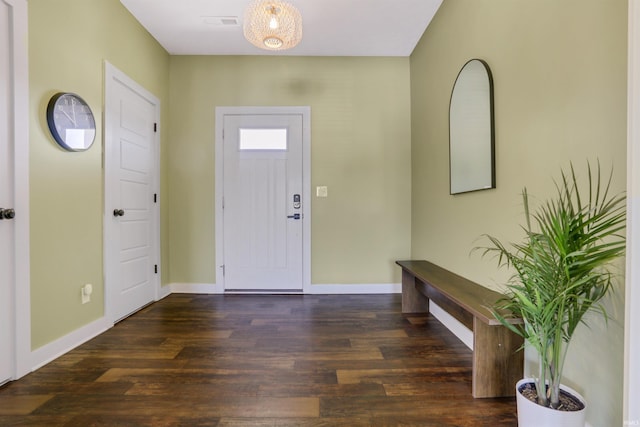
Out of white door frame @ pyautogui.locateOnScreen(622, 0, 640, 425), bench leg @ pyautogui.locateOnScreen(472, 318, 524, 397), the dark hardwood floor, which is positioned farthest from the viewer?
bench leg @ pyautogui.locateOnScreen(472, 318, 524, 397)

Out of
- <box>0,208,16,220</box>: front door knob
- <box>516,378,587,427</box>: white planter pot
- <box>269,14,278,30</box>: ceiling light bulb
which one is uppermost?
<box>269,14,278,30</box>: ceiling light bulb

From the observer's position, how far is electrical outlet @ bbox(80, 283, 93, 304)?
87.6 inches

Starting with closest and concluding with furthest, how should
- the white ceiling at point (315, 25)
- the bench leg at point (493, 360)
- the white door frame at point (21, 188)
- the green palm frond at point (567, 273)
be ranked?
the green palm frond at point (567, 273) < the bench leg at point (493, 360) < the white door frame at point (21, 188) < the white ceiling at point (315, 25)

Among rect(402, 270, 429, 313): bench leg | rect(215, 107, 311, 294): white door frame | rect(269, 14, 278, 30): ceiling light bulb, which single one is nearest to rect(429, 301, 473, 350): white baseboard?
rect(402, 270, 429, 313): bench leg

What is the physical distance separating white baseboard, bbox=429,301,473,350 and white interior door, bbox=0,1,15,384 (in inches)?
108

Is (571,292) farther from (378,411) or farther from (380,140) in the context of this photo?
(380,140)

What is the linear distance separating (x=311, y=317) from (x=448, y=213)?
150 cm

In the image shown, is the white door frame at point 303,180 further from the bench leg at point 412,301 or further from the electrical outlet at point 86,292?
the electrical outlet at point 86,292

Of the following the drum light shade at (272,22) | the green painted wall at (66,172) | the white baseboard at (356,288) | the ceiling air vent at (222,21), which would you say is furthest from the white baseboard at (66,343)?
the ceiling air vent at (222,21)

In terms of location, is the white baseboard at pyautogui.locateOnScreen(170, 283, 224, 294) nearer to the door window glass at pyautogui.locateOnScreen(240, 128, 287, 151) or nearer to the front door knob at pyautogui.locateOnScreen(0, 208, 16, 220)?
the door window glass at pyautogui.locateOnScreen(240, 128, 287, 151)

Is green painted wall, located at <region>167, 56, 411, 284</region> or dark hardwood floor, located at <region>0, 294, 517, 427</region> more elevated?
green painted wall, located at <region>167, 56, 411, 284</region>

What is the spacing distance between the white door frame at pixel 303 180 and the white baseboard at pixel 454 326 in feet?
4.62

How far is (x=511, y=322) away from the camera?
142 centimetres

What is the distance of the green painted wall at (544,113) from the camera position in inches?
43.9
